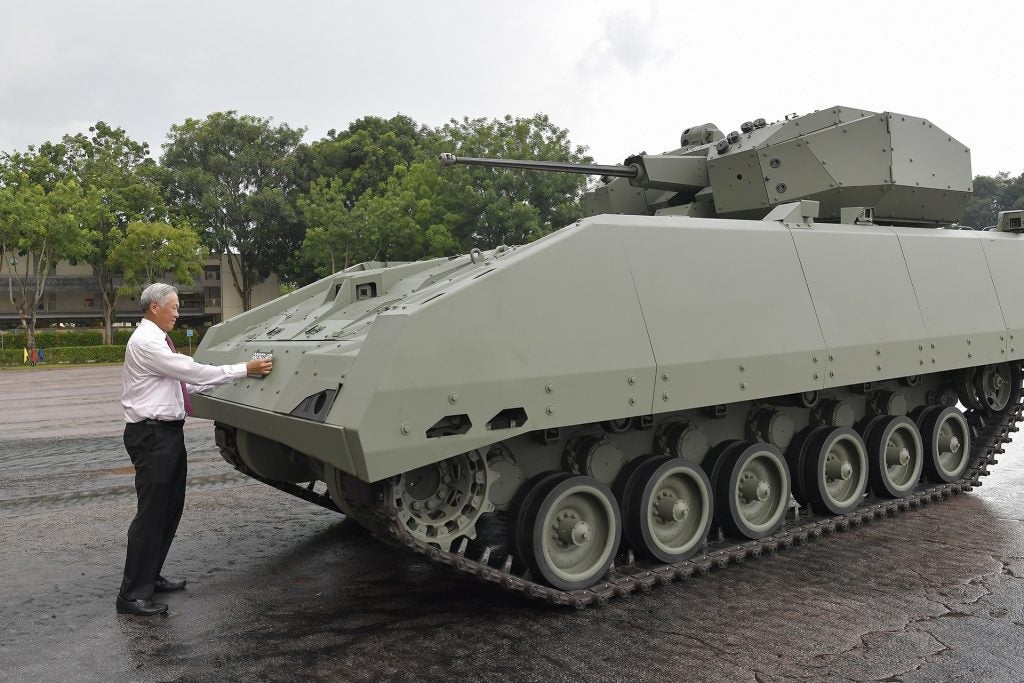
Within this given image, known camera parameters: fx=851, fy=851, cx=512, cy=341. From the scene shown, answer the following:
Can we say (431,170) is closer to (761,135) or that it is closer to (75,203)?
(75,203)

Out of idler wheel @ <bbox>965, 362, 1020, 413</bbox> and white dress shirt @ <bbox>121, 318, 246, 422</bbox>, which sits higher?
white dress shirt @ <bbox>121, 318, 246, 422</bbox>

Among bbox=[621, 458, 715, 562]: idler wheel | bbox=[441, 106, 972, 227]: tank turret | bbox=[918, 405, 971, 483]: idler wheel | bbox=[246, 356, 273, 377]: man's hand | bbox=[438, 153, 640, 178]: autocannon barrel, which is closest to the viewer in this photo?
bbox=[246, 356, 273, 377]: man's hand

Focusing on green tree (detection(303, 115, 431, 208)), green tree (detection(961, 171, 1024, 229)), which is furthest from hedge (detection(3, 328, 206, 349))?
green tree (detection(961, 171, 1024, 229))

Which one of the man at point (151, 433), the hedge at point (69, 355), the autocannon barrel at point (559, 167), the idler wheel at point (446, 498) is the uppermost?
the hedge at point (69, 355)

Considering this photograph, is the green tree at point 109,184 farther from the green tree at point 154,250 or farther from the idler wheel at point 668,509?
the idler wheel at point 668,509

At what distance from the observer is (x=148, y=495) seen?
530cm

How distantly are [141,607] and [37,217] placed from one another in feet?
116

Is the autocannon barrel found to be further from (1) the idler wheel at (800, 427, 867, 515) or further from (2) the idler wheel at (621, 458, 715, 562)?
(2) the idler wheel at (621, 458, 715, 562)

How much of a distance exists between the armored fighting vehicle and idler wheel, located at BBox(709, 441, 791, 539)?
19 mm

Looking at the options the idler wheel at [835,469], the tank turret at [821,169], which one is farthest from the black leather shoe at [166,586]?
the idler wheel at [835,469]

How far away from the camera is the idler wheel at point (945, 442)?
8109mm

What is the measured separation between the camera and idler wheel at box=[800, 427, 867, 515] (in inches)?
273

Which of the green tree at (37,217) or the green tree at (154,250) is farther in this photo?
the green tree at (154,250)

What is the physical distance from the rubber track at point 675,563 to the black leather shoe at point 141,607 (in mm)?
1364
